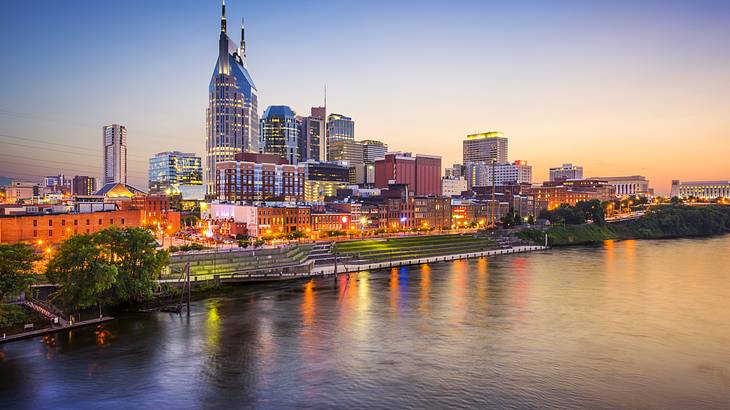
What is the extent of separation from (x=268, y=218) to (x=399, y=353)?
258ft

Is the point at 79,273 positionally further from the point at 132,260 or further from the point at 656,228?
the point at 656,228

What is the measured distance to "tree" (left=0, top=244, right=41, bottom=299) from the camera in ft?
146

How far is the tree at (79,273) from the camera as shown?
51594 millimetres

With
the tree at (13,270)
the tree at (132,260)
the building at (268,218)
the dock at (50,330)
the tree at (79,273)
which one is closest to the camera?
the tree at (13,270)

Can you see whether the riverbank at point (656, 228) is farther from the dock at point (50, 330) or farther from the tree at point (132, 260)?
the dock at point (50, 330)

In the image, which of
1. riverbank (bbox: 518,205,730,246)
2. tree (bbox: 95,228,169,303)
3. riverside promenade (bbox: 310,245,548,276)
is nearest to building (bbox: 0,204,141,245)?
tree (bbox: 95,228,169,303)

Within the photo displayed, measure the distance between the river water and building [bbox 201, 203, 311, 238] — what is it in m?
43.2

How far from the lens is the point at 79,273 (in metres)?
51.9

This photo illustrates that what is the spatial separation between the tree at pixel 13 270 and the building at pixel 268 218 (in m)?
68.0

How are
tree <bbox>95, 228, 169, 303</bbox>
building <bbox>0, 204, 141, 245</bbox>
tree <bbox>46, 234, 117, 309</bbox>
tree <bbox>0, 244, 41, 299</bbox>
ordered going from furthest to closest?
building <bbox>0, 204, 141, 245</bbox> → tree <bbox>95, 228, 169, 303</bbox> → tree <bbox>46, 234, 117, 309</bbox> → tree <bbox>0, 244, 41, 299</bbox>

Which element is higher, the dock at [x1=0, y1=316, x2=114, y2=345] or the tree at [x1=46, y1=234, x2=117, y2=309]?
the tree at [x1=46, y1=234, x2=117, y2=309]

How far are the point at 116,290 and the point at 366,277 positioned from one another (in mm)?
41101

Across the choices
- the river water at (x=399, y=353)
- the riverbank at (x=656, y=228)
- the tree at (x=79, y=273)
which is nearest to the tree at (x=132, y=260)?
the tree at (x=79, y=273)

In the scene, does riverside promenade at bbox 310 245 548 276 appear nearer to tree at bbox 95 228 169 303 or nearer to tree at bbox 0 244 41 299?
tree at bbox 95 228 169 303
